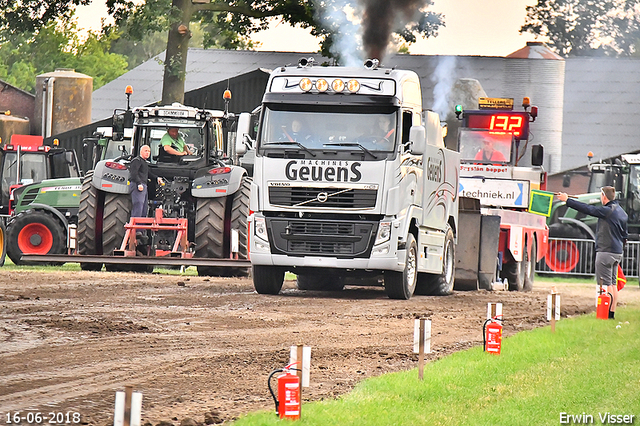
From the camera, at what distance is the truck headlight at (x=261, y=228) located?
58.1 feet

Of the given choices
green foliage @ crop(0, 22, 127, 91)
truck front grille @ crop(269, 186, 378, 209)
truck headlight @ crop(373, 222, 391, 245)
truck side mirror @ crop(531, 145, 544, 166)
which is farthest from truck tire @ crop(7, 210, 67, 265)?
green foliage @ crop(0, 22, 127, 91)

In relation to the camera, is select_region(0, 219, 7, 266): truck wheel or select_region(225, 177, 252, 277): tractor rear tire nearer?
select_region(225, 177, 252, 277): tractor rear tire

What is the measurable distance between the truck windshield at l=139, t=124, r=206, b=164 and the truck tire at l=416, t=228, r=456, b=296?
17.0 ft

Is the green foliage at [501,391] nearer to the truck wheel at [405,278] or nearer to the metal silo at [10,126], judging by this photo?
the truck wheel at [405,278]

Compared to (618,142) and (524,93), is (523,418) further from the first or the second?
(618,142)

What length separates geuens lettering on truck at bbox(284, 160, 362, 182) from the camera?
56.3 ft

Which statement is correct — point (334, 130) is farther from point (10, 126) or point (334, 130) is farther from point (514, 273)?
point (10, 126)

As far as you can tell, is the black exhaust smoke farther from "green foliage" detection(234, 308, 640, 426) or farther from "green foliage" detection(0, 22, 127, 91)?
"green foliage" detection(0, 22, 127, 91)

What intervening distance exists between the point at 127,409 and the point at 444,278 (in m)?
15.6

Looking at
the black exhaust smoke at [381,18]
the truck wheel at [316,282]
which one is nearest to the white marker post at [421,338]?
the truck wheel at [316,282]

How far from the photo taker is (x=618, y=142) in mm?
51125

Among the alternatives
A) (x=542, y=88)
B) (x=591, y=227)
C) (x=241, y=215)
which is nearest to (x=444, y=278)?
(x=241, y=215)

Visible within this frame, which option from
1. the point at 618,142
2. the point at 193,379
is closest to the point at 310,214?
the point at 193,379

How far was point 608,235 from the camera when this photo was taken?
17609mm
